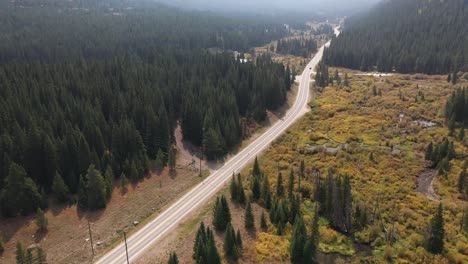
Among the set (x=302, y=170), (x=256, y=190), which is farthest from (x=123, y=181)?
(x=302, y=170)

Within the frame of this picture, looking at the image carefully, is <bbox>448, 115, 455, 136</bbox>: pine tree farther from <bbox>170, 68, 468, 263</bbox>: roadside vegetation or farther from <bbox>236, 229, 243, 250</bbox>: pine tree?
<bbox>236, 229, 243, 250</bbox>: pine tree

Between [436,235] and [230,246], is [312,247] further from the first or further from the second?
[436,235]

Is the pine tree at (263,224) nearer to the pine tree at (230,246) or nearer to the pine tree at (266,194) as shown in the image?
the pine tree at (266,194)

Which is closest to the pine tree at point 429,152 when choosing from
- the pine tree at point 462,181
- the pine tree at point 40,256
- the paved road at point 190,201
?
the pine tree at point 462,181

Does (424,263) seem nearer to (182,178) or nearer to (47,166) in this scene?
(182,178)

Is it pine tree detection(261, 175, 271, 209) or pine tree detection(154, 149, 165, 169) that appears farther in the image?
pine tree detection(154, 149, 165, 169)

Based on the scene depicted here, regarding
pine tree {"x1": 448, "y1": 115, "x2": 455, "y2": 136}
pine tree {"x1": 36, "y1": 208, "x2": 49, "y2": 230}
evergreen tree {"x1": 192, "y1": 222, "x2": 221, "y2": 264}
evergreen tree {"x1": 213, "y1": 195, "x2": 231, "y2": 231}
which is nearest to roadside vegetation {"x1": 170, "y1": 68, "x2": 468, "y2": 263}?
pine tree {"x1": 448, "y1": 115, "x2": 455, "y2": 136}
